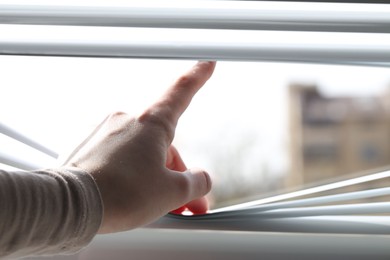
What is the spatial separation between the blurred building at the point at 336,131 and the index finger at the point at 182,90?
5107 millimetres

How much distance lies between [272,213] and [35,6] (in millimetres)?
288

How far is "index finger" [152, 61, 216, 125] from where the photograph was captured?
58cm

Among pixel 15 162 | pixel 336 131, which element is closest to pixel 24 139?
pixel 15 162

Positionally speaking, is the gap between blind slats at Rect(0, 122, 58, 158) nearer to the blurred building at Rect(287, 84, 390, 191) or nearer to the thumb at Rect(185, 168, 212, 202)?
the thumb at Rect(185, 168, 212, 202)

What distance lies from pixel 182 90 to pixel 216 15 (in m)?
0.08

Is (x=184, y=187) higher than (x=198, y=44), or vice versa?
(x=198, y=44)

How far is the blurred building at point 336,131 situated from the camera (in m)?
5.82

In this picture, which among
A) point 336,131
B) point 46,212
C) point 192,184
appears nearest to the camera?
point 46,212

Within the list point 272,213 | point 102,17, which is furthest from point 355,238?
point 102,17

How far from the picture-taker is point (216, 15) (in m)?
0.55

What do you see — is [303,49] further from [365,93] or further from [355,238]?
[365,93]

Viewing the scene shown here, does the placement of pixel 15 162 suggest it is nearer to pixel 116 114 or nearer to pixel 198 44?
pixel 116 114

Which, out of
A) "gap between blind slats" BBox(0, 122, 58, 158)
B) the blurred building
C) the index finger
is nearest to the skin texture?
the index finger

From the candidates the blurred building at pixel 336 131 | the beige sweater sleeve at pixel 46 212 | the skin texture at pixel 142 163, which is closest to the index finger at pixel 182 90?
the skin texture at pixel 142 163
